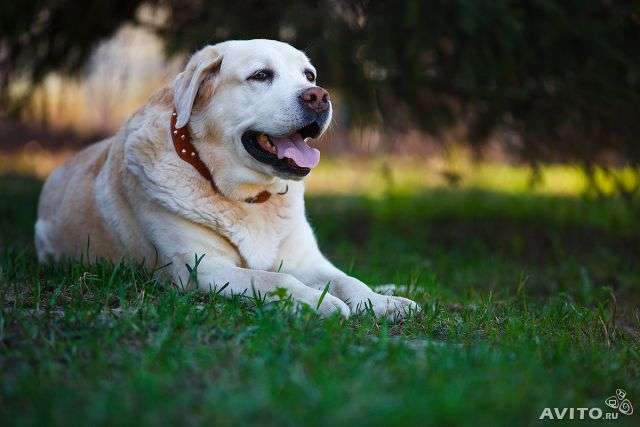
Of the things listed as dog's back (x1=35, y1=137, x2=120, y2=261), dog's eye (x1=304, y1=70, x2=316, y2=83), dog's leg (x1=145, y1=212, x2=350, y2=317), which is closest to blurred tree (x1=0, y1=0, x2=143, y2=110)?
dog's back (x1=35, y1=137, x2=120, y2=261)

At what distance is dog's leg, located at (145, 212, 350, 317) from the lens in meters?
3.39

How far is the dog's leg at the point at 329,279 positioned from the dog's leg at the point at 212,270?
0.16 metres

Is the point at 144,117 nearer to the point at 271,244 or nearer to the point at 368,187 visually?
the point at 271,244

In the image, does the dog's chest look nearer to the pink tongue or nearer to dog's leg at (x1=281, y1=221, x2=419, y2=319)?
dog's leg at (x1=281, y1=221, x2=419, y2=319)

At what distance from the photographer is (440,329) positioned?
336 centimetres

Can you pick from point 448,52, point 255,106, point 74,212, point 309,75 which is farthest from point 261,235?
point 448,52

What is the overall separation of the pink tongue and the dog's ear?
424 millimetres

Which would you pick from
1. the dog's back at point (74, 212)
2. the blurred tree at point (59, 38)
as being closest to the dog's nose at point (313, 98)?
the dog's back at point (74, 212)

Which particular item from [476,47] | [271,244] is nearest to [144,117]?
[271,244]

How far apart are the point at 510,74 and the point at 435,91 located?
0.72m

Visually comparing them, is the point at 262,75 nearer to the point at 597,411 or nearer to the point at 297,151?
the point at 297,151

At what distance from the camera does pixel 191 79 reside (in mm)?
3775

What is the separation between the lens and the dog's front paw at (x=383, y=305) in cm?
345

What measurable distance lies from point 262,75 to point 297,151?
1.30 ft
